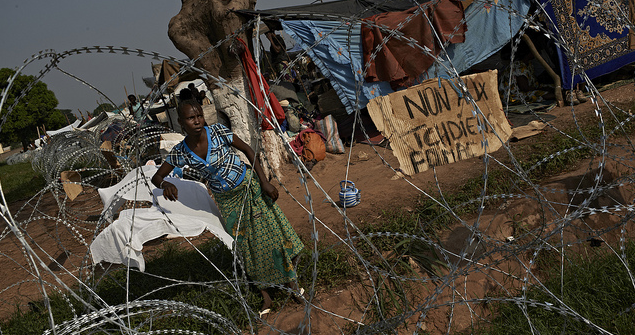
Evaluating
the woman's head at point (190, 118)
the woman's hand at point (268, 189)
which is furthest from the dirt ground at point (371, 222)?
the woman's head at point (190, 118)

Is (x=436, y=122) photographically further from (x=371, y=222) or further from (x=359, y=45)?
(x=359, y=45)

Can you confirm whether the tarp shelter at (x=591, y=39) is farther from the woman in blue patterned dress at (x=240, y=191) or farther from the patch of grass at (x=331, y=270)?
the woman in blue patterned dress at (x=240, y=191)

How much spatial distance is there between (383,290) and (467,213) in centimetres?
169

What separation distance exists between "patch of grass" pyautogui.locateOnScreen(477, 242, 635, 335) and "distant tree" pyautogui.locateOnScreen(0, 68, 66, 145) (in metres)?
30.7

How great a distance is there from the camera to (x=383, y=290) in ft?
12.6

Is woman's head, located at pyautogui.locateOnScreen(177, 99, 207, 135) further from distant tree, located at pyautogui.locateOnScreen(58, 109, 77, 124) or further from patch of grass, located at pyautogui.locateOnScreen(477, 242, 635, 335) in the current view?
distant tree, located at pyautogui.locateOnScreen(58, 109, 77, 124)

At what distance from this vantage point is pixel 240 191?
341cm

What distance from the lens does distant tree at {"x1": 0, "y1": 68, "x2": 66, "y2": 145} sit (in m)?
27.2

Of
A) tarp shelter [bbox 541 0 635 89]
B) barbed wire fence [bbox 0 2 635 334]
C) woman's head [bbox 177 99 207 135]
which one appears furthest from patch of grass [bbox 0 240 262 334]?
tarp shelter [bbox 541 0 635 89]

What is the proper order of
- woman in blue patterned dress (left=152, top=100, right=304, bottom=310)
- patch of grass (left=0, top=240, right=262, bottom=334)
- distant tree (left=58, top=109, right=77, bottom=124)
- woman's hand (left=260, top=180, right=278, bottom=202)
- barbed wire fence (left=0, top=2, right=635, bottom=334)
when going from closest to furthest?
barbed wire fence (left=0, top=2, right=635, bottom=334)
woman in blue patterned dress (left=152, top=100, right=304, bottom=310)
woman's hand (left=260, top=180, right=278, bottom=202)
patch of grass (left=0, top=240, right=262, bottom=334)
distant tree (left=58, top=109, right=77, bottom=124)

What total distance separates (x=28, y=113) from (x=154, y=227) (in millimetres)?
31308

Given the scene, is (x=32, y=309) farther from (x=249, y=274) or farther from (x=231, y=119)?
(x=231, y=119)

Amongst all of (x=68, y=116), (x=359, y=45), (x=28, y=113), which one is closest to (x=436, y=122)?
(x=359, y=45)

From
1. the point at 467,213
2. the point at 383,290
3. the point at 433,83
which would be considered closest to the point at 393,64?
the point at 467,213
